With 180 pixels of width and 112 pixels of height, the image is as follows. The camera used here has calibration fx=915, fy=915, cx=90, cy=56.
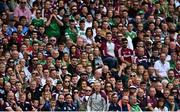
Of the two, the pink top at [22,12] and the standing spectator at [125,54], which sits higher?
Answer: the pink top at [22,12]

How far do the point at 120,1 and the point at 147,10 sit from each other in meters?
0.83

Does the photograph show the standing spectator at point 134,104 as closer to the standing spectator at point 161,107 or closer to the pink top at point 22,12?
the standing spectator at point 161,107

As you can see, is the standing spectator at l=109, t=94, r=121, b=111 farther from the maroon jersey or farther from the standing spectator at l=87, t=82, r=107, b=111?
the maroon jersey

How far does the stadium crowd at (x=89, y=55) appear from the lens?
71.2 feet

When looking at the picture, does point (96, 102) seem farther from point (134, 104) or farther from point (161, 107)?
point (161, 107)

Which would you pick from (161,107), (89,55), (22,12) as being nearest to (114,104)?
(161,107)

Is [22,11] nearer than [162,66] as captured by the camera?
No

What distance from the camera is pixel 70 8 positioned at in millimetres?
25484

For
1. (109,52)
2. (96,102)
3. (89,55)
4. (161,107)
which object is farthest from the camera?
(109,52)

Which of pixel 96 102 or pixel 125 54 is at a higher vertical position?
pixel 125 54

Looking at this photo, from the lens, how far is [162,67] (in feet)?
79.3

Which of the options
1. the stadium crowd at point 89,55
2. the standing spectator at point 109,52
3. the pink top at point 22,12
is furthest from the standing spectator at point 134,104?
the pink top at point 22,12

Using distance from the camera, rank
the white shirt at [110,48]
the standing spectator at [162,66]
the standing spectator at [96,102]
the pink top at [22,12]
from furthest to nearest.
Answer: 1. the pink top at [22,12]
2. the white shirt at [110,48]
3. the standing spectator at [162,66]
4. the standing spectator at [96,102]

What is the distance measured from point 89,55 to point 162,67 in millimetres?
2077
